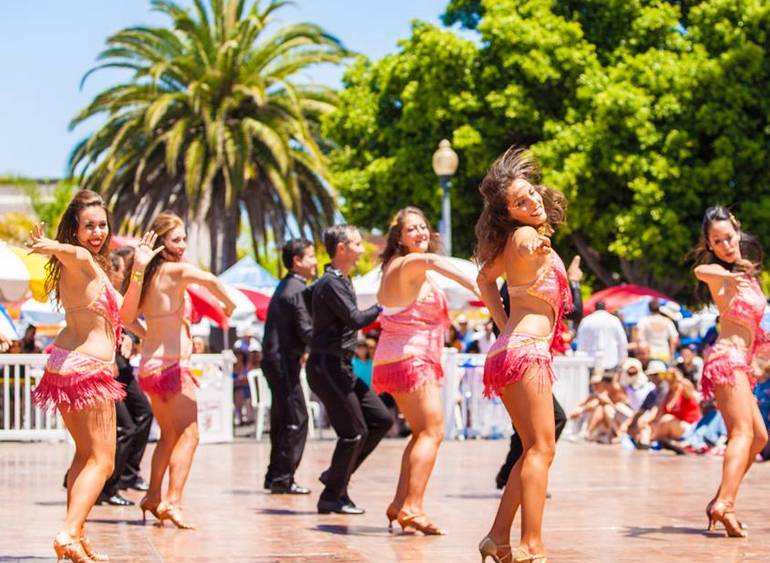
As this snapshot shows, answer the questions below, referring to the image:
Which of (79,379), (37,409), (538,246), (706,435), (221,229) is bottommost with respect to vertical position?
(706,435)

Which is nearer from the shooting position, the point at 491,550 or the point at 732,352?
the point at 491,550

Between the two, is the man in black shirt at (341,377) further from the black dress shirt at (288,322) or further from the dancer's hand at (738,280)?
the dancer's hand at (738,280)

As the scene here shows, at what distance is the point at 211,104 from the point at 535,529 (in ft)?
94.5

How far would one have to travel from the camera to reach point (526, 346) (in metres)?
6.45

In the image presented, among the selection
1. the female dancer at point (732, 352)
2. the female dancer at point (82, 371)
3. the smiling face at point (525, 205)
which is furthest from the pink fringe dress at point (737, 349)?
the female dancer at point (82, 371)

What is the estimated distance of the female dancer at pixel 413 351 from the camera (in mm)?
8344

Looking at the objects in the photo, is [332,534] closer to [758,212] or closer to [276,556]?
[276,556]

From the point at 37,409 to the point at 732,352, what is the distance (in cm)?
1108

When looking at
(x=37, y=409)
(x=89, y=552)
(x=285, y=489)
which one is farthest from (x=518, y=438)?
(x=37, y=409)

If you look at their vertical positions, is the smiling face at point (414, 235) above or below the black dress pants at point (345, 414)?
above

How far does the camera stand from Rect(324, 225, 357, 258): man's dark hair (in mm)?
9555

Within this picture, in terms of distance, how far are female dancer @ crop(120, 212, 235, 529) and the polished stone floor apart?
388mm

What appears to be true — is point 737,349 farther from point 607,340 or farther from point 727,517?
point 607,340

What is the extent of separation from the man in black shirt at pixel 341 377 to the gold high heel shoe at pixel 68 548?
2.95 meters
